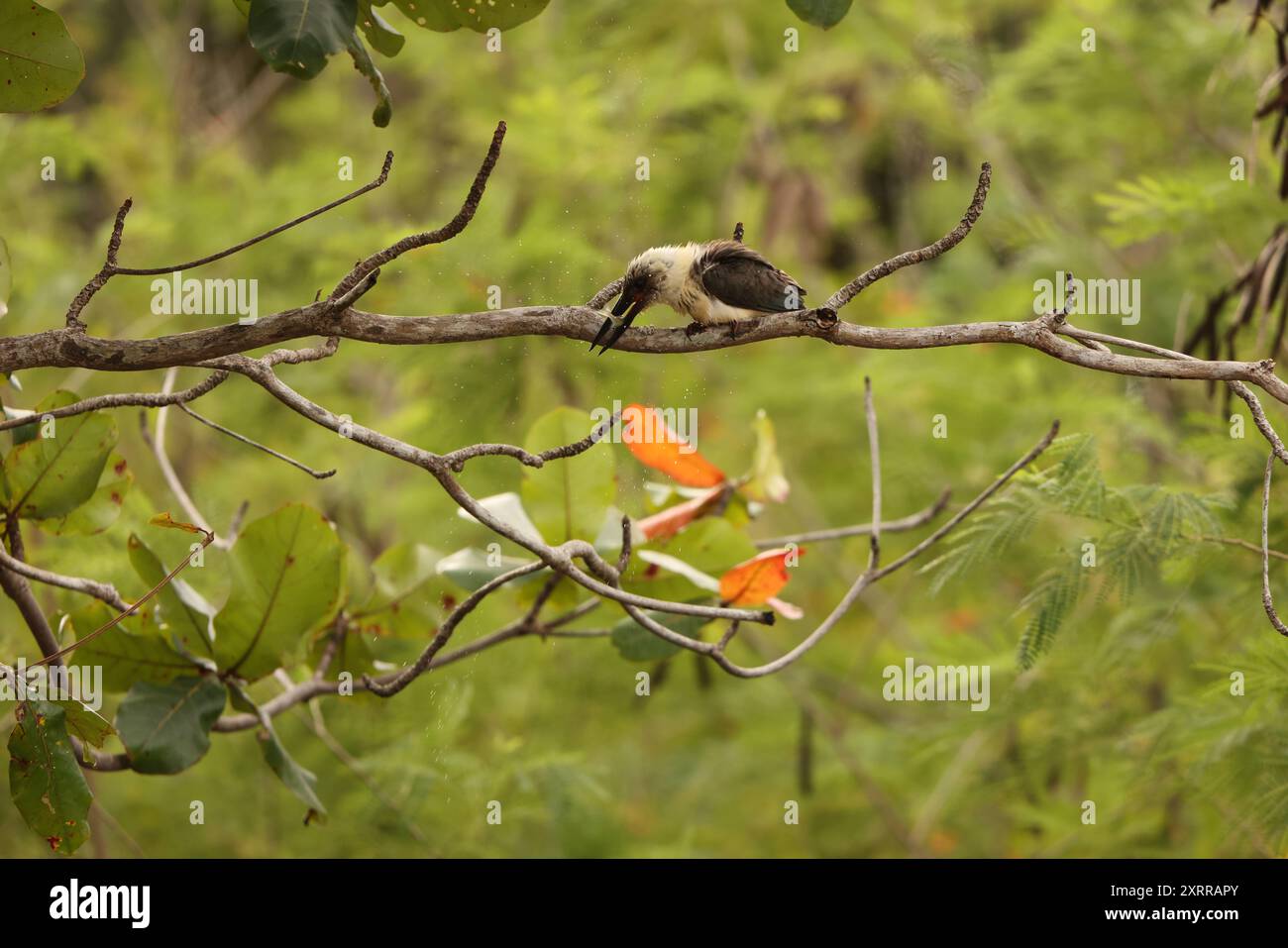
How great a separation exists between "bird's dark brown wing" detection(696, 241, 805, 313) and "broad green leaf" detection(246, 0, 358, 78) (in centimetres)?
100

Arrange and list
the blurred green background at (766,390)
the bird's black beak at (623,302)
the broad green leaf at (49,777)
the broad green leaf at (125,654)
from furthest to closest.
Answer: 1. the blurred green background at (766,390)
2. the bird's black beak at (623,302)
3. the broad green leaf at (125,654)
4. the broad green leaf at (49,777)

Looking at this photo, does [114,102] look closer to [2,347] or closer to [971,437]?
[971,437]

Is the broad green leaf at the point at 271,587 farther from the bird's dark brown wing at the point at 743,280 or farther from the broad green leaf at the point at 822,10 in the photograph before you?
the broad green leaf at the point at 822,10

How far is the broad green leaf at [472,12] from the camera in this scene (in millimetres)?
2172

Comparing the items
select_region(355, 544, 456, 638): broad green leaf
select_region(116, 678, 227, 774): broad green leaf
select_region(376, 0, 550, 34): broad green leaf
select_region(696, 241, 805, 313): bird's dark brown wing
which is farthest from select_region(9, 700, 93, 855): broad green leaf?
select_region(696, 241, 805, 313): bird's dark brown wing

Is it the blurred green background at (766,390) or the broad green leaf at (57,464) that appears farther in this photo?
the blurred green background at (766,390)

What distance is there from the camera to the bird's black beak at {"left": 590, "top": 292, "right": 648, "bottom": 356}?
6.83 feet

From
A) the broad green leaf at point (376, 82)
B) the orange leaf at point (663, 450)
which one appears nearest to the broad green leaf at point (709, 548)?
the orange leaf at point (663, 450)

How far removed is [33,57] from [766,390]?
4427mm

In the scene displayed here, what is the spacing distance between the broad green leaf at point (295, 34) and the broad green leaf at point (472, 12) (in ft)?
1.03

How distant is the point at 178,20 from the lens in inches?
348

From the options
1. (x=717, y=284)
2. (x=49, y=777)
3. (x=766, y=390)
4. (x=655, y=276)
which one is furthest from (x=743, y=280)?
(x=766, y=390)

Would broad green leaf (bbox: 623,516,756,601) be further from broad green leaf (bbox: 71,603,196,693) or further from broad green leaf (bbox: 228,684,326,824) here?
broad green leaf (bbox: 71,603,196,693)
